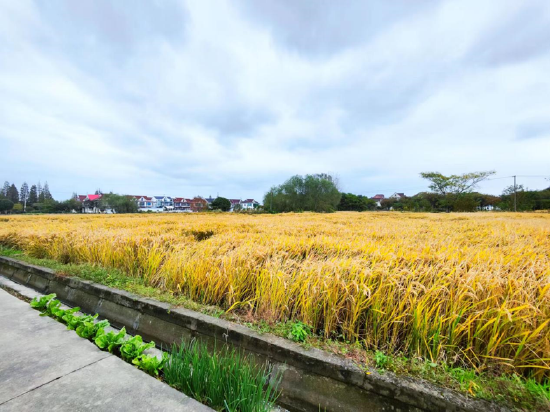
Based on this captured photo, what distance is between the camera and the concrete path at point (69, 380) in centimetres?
128

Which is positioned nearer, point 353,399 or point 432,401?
point 432,401

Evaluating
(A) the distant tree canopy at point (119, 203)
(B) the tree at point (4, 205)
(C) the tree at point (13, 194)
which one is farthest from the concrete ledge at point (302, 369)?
(C) the tree at point (13, 194)

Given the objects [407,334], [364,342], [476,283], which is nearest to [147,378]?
[364,342]

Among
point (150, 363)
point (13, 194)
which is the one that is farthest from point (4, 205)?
point (150, 363)

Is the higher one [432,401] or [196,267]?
[196,267]

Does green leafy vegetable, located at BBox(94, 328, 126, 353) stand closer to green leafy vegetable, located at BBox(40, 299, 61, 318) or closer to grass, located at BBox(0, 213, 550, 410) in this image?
grass, located at BBox(0, 213, 550, 410)

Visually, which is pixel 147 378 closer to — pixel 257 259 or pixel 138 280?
pixel 257 259

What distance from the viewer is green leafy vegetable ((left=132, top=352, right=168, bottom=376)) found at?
1586 mm

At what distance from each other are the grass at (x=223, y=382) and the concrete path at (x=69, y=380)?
0.10m

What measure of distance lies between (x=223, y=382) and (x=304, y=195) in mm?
38183

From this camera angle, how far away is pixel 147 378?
1.48 meters

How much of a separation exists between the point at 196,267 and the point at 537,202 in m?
49.6

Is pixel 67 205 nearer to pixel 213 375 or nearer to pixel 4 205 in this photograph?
pixel 4 205

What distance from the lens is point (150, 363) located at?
1.58 metres
